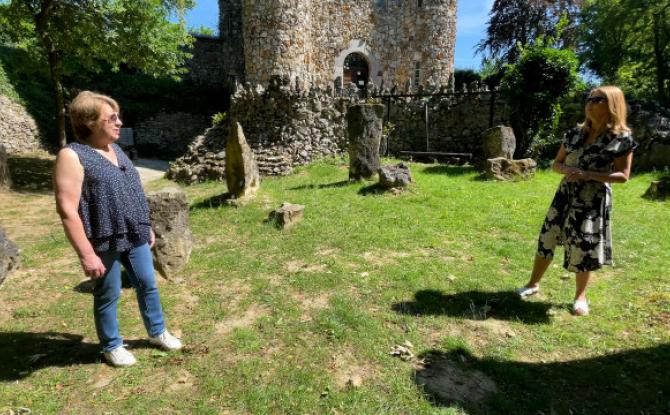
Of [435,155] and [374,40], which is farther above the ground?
[374,40]

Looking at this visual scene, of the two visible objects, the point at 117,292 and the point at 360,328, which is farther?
the point at 360,328

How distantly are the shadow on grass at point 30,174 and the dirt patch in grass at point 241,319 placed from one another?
8965 millimetres

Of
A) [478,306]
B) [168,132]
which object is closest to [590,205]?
[478,306]

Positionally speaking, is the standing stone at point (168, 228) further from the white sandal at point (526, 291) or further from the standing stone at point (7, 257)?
the white sandal at point (526, 291)

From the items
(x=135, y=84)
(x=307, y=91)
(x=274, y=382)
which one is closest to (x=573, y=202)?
(x=274, y=382)

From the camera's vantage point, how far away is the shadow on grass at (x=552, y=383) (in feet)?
7.96

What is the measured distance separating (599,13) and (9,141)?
23647mm

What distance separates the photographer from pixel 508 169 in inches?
347

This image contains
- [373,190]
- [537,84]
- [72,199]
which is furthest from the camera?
[537,84]

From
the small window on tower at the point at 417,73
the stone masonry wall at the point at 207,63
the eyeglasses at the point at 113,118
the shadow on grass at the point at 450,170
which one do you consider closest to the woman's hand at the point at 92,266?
the eyeglasses at the point at 113,118

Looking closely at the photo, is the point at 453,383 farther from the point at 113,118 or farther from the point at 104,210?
the point at 113,118

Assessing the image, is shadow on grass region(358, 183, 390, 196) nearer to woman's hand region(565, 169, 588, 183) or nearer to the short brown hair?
woman's hand region(565, 169, 588, 183)

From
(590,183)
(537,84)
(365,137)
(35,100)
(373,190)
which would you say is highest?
(35,100)

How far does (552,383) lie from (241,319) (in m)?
2.50
